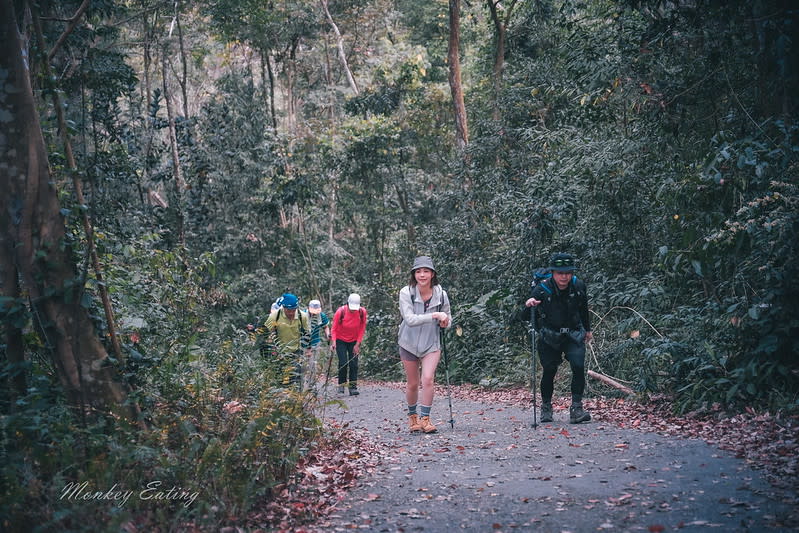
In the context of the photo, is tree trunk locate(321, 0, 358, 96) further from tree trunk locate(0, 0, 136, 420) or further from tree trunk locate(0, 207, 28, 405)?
tree trunk locate(0, 207, 28, 405)

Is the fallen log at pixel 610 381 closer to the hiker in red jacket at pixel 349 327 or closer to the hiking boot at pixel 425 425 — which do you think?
the hiking boot at pixel 425 425

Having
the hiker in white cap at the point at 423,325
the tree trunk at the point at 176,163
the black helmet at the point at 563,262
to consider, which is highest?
Answer: the tree trunk at the point at 176,163

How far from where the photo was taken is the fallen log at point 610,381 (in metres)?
10.8

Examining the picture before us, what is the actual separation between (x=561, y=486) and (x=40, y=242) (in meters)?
4.94

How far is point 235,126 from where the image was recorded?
82.8ft

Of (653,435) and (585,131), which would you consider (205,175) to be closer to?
(585,131)

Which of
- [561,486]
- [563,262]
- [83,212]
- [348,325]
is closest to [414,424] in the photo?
[563,262]

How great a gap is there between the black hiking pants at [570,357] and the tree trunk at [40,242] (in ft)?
17.4

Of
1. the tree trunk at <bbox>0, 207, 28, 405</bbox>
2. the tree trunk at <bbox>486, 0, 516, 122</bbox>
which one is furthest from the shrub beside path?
the tree trunk at <bbox>486, 0, 516, 122</bbox>

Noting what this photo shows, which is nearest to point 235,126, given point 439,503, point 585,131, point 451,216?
point 451,216

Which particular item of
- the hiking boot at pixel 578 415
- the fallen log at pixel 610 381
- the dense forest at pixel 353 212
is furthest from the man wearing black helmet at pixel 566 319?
the fallen log at pixel 610 381

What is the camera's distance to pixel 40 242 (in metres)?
5.74

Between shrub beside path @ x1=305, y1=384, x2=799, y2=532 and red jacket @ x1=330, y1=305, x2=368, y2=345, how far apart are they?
212 inches

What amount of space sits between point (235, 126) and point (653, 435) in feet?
68.7
